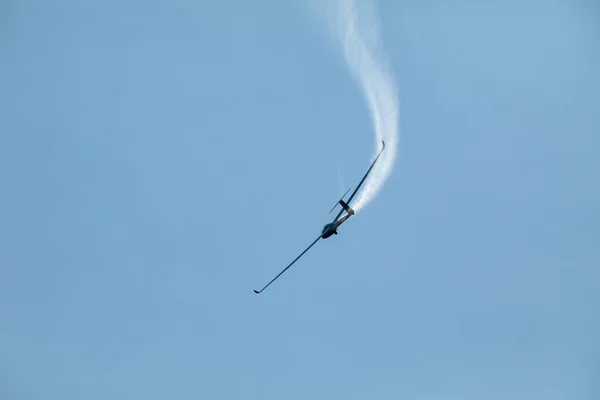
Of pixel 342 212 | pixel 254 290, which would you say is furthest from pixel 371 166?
pixel 254 290

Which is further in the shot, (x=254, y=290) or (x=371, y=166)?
(x=254, y=290)

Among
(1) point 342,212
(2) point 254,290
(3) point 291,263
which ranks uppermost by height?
(1) point 342,212

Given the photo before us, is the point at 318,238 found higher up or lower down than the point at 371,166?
lower down

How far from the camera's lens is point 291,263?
7950cm

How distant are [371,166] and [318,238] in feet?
39.6

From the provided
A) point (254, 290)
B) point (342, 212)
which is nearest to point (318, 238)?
point (342, 212)

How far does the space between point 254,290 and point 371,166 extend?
23698 mm

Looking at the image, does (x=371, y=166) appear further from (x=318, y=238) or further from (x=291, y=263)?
(x=291, y=263)

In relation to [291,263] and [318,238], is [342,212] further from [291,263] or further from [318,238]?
[291,263]

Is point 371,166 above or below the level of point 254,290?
above

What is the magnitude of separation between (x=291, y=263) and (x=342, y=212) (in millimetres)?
10371

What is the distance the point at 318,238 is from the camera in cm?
7638

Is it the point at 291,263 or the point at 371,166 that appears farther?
the point at 291,263

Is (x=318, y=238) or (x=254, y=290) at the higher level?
(x=318, y=238)
